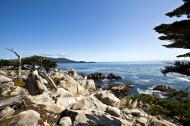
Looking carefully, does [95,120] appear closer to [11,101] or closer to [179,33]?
[11,101]

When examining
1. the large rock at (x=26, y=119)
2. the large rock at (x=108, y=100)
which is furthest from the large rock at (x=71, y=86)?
the large rock at (x=26, y=119)

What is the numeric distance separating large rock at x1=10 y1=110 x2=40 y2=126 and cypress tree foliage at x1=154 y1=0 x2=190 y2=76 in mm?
8222

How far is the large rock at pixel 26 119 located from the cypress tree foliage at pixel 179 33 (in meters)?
8.22

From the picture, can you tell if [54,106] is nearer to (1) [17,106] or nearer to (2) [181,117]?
(1) [17,106]

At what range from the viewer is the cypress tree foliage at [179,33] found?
12002 mm

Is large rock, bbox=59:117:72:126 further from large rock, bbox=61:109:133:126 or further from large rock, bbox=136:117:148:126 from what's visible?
large rock, bbox=136:117:148:126

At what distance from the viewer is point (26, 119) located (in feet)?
39.5

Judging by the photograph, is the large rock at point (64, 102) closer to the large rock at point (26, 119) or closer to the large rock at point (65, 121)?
the large rock at point (65, 121)

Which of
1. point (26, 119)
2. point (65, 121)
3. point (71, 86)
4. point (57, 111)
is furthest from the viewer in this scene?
point (71, 86)

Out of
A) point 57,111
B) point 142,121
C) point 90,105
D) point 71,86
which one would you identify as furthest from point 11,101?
point 71,86

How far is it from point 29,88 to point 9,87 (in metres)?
1.77

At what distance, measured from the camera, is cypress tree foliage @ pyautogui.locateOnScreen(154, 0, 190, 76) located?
473 inches

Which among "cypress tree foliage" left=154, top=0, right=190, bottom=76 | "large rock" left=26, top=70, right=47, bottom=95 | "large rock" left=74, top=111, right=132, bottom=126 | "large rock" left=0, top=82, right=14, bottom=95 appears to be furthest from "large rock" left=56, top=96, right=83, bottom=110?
"cypress tree foliage" left=154, top=0, right=190, bottom=76

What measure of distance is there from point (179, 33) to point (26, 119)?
32.2ft
